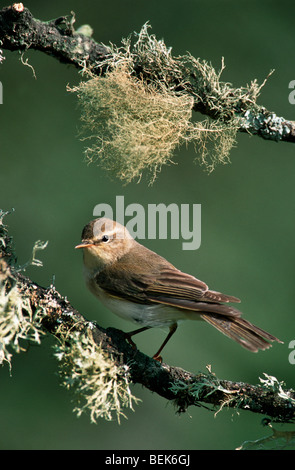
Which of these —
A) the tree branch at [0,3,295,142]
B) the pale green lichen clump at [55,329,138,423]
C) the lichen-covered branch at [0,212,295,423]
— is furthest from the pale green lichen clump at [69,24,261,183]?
the pale green lichen clump at [55,329,138,423]

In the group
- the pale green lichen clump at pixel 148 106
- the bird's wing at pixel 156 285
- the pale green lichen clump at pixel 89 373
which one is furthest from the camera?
the bird's wing at pixel 156 285

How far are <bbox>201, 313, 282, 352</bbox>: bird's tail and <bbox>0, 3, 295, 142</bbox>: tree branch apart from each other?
80cm

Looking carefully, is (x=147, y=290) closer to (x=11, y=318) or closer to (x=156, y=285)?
(x=156, y=285)

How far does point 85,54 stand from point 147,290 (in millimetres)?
1120

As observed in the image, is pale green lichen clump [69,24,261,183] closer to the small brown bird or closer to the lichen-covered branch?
the lichen-covered branch

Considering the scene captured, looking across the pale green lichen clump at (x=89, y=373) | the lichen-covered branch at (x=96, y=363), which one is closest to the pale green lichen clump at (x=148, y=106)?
the lichen-covered branch at (x=96, y=363)

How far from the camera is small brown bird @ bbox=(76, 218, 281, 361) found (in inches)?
99.3

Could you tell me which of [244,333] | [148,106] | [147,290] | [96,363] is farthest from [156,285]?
[148,106]

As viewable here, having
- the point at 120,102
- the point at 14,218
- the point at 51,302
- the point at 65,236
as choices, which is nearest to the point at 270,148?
the point at 65,236

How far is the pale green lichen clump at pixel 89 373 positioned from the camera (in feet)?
6.53

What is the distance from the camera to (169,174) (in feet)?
15.9

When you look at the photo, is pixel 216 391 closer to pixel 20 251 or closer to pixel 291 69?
pixel 20 251

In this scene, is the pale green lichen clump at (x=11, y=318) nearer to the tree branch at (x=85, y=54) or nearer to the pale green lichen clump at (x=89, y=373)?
the pale green lichen clump at (x=89, y=373)

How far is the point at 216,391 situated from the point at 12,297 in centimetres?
94
